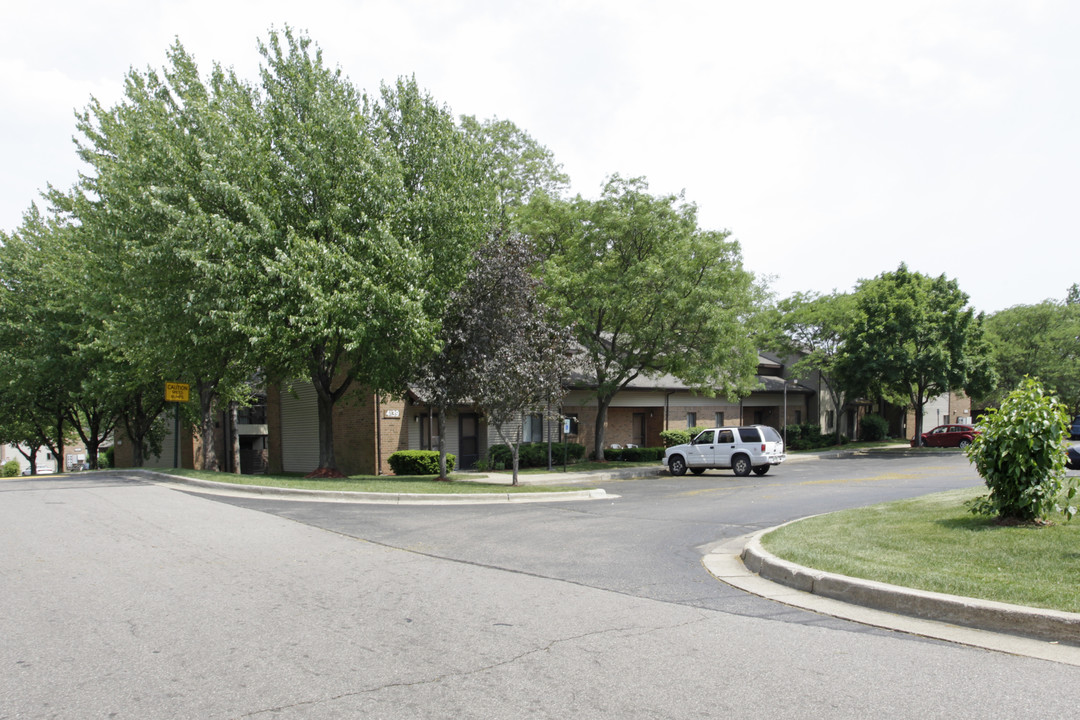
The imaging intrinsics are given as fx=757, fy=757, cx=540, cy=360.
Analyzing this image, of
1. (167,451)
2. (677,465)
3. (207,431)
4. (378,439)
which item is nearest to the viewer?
(207,431)

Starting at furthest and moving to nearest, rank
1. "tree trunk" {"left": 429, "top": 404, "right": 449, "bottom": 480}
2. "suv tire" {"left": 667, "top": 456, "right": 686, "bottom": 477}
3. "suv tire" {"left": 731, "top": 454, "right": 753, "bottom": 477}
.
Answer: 1. "suv tire" {"left": 667, "top": 456, "right": 686, "bottom": 477}
2. "suv tire" {"left": 731, "top": 454, "right": 753, "bottom": 477}
3. "tree trunk" {"left": 429, "top": 404, "right": 449, "bottom": 480}

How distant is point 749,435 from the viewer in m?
26.3

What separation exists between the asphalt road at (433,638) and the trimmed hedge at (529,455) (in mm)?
17557

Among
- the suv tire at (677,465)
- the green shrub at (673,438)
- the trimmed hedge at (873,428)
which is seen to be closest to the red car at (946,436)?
the trimmed hedge at (873,428)

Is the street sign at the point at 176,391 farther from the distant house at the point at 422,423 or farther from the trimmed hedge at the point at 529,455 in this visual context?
the trimmed hedge at the point at 529,455

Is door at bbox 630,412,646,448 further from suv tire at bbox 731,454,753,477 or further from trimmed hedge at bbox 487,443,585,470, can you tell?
suv tire at bbox 731,454,753,477

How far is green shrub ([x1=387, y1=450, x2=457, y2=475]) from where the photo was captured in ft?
86.9

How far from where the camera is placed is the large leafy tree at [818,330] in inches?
1666

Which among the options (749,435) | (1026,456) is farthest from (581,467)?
(1026,456)

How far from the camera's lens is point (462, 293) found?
68.9ft

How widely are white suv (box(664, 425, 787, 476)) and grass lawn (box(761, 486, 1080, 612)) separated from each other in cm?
1464

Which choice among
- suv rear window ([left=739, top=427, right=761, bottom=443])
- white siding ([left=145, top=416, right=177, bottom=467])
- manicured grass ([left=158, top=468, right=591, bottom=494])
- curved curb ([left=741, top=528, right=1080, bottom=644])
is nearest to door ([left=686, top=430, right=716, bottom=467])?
suv rear window ([left=739, top=427, right=761, bottom=443])

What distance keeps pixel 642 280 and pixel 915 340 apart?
67.3 ft

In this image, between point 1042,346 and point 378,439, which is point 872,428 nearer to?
point 1042,346
